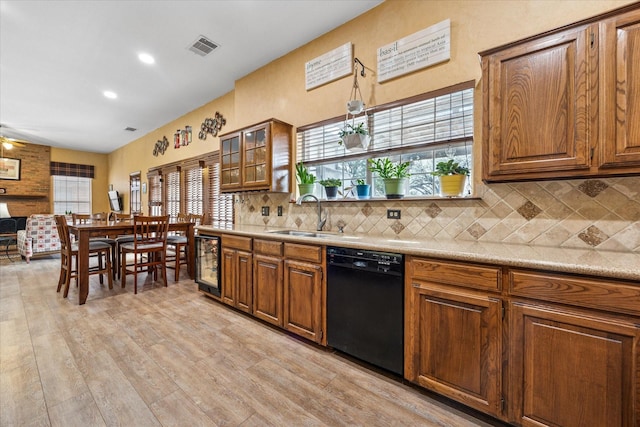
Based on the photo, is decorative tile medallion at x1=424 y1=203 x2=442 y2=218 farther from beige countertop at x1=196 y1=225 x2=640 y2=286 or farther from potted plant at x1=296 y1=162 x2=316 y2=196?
potted plant at x1=296 y1=162 x2=316 y2=196

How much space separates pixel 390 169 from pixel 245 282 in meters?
1.79

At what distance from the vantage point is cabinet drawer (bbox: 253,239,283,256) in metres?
2.41

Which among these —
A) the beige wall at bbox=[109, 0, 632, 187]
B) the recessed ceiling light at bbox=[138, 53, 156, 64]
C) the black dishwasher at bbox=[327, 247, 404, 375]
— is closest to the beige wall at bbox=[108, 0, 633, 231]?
the beige wall at bbox=[109, 0, 632, 187]

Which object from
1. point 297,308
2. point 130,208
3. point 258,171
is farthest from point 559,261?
point 130,208

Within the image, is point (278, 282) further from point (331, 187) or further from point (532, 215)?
point (532, 215)

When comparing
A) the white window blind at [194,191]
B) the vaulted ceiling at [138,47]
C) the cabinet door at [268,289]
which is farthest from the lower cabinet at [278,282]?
the white window blind at [194,191]

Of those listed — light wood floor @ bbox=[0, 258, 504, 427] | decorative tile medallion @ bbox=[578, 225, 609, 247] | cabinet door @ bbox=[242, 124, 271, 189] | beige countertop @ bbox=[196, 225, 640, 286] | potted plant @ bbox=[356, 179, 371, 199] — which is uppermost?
cabinet door @ bbox=[242, 124, 271, 189]

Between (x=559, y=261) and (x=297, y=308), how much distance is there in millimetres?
1773

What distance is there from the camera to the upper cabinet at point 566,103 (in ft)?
4.41

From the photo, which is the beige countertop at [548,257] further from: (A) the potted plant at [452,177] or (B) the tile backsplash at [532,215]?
(A) the potted plant at [452,177]

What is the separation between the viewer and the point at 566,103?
148 centimetres

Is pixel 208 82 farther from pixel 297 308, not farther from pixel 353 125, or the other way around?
pixel 297 308

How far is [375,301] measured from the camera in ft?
6.06

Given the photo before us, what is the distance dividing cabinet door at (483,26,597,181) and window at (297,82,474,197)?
16.7 inches
